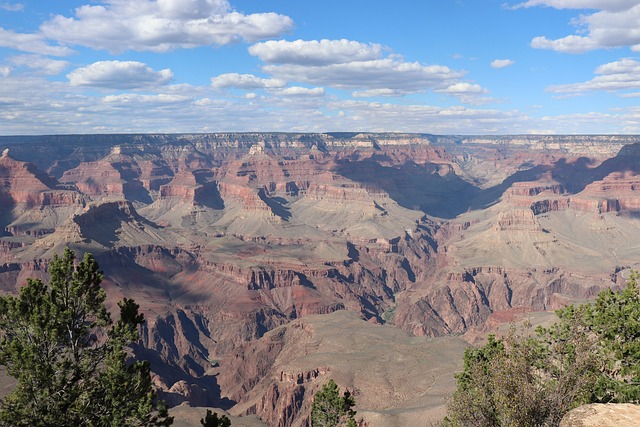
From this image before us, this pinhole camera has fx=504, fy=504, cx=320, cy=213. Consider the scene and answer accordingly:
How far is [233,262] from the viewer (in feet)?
644

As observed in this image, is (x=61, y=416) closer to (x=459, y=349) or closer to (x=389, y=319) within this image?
(x=459, y=349)

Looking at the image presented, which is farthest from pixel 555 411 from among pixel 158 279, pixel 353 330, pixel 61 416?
pixel 158 279

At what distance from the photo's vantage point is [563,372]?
29453 mm

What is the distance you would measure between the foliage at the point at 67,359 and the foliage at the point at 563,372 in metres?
19.1

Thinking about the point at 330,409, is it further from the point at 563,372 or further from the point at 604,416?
the point at 604,416

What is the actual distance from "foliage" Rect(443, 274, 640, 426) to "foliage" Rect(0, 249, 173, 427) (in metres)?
19.1

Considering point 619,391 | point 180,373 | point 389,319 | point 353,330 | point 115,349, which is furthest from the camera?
point 389,319

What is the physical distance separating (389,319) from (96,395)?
16887 centimetres

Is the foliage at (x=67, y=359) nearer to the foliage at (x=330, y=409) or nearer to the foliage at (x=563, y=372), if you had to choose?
the foliage at (x=563, y=372)

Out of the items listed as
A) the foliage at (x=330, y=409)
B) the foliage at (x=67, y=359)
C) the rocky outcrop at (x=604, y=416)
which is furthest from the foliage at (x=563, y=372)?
the foliage at (x=330, y=409)

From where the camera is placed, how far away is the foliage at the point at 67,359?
25.7 meters

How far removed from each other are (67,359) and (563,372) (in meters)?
28.1

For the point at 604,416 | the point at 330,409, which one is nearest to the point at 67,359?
the point at 604,416

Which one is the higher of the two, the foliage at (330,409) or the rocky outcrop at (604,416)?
the rocky outcrop at (604,416)
